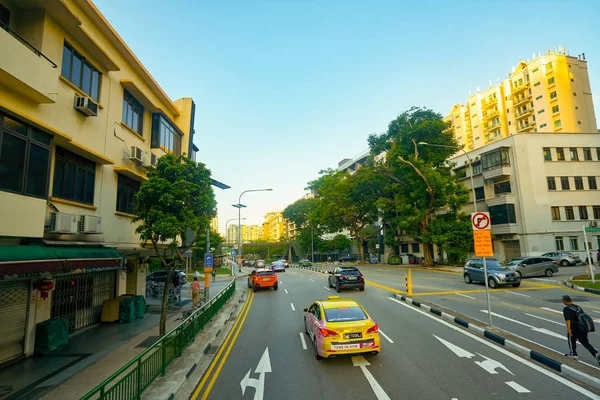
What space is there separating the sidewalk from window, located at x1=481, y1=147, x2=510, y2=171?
4077cm

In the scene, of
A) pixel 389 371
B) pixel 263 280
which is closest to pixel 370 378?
pixel 389 371

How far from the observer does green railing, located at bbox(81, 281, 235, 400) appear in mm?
5552

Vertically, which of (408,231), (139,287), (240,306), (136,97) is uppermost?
(136,97)

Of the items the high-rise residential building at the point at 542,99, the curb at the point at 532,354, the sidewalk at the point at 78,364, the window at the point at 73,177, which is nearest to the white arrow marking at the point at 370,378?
the curb at the point at 532,354

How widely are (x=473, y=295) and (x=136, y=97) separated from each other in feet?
67.3

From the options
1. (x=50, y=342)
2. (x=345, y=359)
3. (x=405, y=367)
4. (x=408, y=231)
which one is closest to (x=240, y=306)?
(x=50, y=342)

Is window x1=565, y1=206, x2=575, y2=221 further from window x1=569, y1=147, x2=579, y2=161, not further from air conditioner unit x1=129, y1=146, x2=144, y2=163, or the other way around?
air conditioner unit x1=129, y1=146, x2=144, y2=163

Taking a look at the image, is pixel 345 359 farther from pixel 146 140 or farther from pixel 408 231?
pixel 408 231

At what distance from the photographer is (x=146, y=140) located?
16.8 m

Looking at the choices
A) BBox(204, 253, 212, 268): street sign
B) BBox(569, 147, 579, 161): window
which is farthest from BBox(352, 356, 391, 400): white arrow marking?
BBox(569, 147, 579, 161): window

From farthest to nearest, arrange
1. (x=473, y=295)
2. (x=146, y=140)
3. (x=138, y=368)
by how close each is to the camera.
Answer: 1. (x=473, y=295)
2. (x=146, y=140)
3. (x=138, y=368)

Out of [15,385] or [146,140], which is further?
[146,140]

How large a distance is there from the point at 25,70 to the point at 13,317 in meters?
7.10

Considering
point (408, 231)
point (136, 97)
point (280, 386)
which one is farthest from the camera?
point (408, 231)
